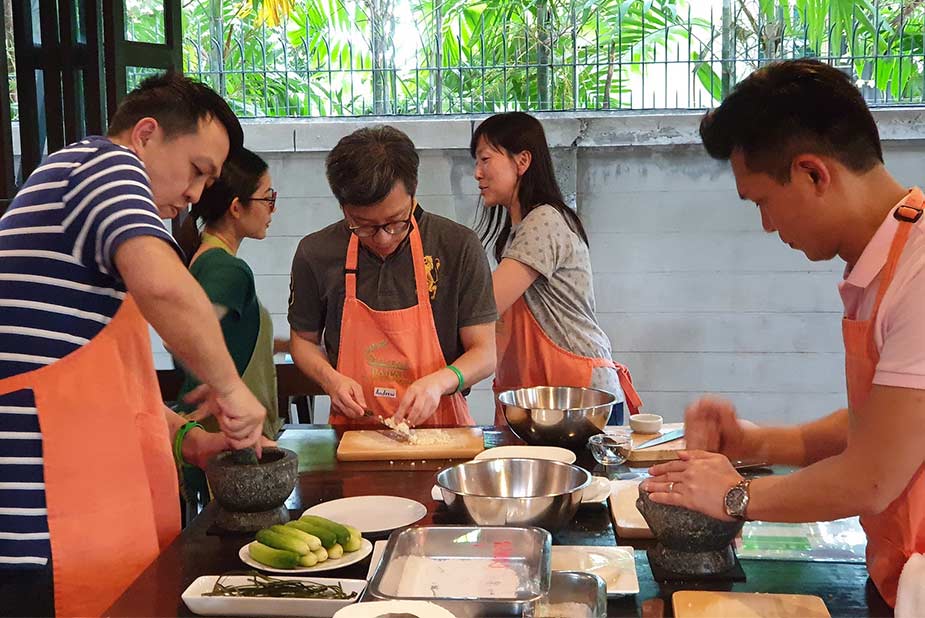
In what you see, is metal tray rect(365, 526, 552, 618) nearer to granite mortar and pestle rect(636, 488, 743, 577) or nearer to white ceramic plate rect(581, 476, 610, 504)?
granite mortar and pestle rect(636, 488, 743, 577)

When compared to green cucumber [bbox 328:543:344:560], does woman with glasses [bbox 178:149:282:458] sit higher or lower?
higher

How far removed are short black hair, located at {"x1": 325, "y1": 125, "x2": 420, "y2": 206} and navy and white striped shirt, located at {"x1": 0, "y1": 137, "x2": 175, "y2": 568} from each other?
851 millimetres

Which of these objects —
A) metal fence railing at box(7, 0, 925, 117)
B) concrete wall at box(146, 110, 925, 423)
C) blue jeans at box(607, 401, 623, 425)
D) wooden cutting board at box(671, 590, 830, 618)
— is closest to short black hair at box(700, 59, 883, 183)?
wooden cutting board at box(671, 590, 830, 618)

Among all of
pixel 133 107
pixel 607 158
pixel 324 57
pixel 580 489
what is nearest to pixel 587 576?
pixel 580 489

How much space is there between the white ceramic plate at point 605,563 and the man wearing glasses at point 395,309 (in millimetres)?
1070

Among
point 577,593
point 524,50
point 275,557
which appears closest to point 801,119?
point 577,593

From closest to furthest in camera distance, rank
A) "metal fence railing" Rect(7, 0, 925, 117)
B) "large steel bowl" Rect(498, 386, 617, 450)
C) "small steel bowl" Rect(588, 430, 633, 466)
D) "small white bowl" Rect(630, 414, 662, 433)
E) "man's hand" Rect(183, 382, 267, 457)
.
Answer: "man's hand" Rect(183, 382, 267, 457) → "small steel bowl" Rect(588, 430, 633, 466) → "large steel bowl" Rect(498, 386, 617, 450) → "small white bowl" Rect(630, 414, 662, 433) → "metal fence railing" Rect(7, 0, 925, 117)

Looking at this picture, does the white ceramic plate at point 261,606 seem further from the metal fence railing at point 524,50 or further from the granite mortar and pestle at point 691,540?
the metal fence railing at point 524,50

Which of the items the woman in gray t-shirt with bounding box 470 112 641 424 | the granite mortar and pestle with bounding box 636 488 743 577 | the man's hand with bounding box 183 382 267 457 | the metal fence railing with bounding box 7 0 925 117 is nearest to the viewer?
the granite mortar and pestle with bounding box 636 488 743 577

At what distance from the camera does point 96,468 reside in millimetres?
1915

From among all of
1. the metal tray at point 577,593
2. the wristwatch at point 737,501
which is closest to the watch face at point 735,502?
the wristwatch at point 737,501

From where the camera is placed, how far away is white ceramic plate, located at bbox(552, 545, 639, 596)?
5.35 ft

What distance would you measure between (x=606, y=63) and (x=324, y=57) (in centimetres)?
168

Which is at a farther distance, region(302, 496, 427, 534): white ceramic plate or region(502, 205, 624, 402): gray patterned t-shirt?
region(502, 205, 624, 402): gray patterned t-shirt
